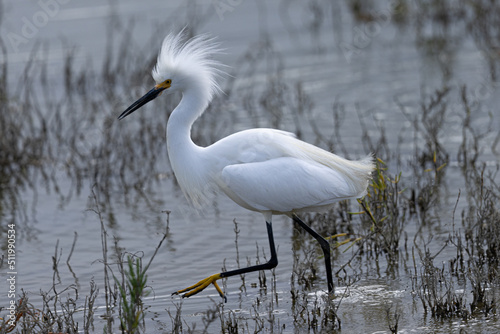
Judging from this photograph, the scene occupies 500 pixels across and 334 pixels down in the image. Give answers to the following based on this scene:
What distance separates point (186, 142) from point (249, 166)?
460mm

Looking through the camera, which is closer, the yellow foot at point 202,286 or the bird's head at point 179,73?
the yellow foot at point 202,286

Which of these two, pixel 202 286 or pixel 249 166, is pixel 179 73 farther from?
pixel 202 286

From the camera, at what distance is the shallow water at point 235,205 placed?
4629 millimetres

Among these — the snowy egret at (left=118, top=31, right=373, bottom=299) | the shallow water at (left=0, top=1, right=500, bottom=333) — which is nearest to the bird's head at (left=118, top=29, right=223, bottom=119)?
the snowy egret at (left=118, top=31, right=373, bottom=299)

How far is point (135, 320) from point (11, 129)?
4.43 meters

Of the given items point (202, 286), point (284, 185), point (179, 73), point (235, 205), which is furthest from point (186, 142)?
point (235, 205)

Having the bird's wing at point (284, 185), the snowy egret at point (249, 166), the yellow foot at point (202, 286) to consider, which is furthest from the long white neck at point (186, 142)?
the yellow foot at point (202, 286)

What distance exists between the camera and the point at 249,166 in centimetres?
466

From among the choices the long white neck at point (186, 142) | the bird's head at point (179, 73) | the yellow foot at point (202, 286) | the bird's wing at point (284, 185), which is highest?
the bird's head at point (179, 73)

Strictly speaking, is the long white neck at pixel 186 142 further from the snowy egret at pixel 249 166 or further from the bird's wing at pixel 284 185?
the bird's wing at pixel 284 185

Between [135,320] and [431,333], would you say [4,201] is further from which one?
[431,333]

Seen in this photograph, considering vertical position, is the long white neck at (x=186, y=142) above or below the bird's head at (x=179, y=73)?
below

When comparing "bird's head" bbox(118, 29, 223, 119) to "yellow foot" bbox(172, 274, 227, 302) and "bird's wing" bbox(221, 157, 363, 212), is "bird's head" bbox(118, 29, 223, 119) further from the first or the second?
"yellow foot" bbox(172, 274, 227, 302)

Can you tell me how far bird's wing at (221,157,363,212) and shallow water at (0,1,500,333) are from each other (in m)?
0.58
